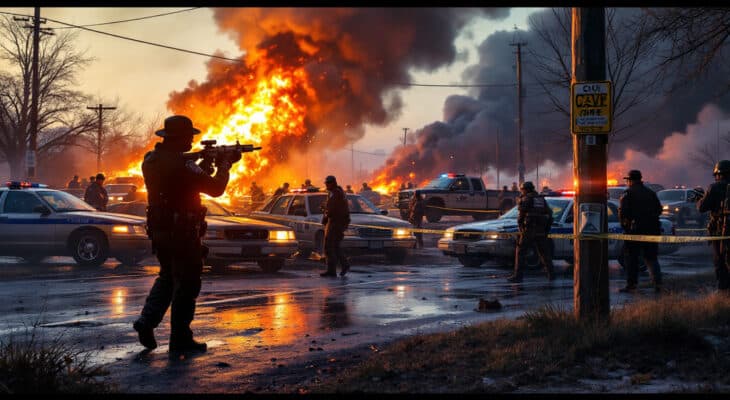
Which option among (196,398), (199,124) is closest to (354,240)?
(196,398)

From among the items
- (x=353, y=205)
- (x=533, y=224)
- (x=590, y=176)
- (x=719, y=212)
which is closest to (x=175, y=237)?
(x=590, y=176)

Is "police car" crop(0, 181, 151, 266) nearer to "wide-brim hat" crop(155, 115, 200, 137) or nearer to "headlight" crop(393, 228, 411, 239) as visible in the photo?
"headlight" crop(393, 228, 411, 239)

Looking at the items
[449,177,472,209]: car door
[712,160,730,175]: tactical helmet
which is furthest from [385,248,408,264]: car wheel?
[449,177,472,209]: car door

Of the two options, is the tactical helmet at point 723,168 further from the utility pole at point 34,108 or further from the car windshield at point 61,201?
the utility pole at point 34,108

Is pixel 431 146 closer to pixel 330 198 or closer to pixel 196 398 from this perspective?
pixel 330 198

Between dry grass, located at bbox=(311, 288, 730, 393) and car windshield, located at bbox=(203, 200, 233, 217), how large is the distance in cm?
928

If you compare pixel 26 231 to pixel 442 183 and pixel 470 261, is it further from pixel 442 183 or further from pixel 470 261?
pixel 442 183

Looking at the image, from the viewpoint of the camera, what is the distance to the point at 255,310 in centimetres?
963

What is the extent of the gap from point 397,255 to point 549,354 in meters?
11.4

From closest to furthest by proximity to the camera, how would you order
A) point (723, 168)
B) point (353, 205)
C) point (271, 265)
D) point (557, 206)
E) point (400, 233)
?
point (723, 168)
point (271, 265)
point (557, 206)
point (400, 233)
point (353, 205)

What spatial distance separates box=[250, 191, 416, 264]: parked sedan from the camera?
17047mm

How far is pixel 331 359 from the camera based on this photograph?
22.1 feet

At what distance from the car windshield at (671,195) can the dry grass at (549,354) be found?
1058 inches

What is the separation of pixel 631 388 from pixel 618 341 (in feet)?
4.04
